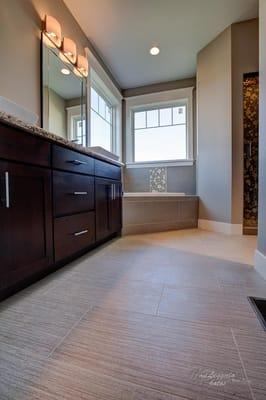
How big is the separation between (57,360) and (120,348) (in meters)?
0.20

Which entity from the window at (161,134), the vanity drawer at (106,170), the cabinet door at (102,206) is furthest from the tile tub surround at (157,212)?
the window at (161,134)

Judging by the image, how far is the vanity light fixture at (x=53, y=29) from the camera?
1.95 metres

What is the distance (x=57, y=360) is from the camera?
67cm

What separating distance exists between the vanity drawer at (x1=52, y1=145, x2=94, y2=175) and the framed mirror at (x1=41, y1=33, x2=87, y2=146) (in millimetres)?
646

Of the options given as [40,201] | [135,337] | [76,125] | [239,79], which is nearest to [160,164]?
[239,79]

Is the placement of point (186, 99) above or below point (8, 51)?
above

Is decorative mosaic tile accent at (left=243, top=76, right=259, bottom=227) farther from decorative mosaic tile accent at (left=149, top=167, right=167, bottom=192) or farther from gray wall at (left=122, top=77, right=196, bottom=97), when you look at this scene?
decorative mosaic tile accent at (left=149, top=167, right=167, bottom=192)

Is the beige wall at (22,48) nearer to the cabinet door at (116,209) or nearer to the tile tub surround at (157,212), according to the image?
the cabinet door at (116,209)

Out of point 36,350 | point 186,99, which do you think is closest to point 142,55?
point 186,99

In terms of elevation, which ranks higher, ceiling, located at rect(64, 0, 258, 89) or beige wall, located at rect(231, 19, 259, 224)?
ceiling, located at rect(64, 0, 258, 89)

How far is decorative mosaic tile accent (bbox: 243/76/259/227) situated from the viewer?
274 cm

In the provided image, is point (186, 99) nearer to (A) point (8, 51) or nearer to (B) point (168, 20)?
(B) point (168, 20)

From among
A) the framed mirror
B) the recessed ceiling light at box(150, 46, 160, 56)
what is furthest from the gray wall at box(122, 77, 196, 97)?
the framed mirror

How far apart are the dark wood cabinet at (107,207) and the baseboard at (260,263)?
4.21 feet
